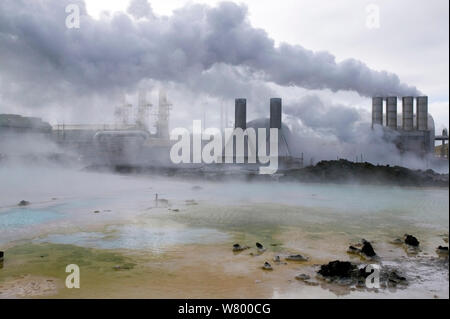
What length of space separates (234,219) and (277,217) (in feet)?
6.60

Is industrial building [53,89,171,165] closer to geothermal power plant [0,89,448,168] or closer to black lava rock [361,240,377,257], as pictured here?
geothermal power plant [0,89,448,168]

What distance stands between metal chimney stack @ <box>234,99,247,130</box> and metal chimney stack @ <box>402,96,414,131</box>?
2050 cm

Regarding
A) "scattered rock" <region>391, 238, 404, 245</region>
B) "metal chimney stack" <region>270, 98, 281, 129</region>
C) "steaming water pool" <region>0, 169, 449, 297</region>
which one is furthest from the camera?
"metal chimney stack" <region>270, 98, 281, 129</region>

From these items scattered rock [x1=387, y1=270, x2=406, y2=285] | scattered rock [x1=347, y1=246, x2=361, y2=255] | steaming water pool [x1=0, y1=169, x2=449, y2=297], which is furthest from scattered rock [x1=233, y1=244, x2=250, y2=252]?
scattered rock [x1=387, y1=270, x2=406, y2=285]

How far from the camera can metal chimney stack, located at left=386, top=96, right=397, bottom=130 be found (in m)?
47.4

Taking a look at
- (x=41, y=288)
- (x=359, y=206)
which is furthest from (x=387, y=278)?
(x=359, y=206)

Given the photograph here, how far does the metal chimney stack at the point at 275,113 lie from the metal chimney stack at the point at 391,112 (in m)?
15.9

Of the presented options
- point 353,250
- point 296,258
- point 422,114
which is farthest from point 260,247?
point 422,114

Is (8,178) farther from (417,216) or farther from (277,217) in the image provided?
(417,216)

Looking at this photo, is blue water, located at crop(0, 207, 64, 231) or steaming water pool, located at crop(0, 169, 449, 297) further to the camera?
blue water, located at crop(0, 207, 64, 231)

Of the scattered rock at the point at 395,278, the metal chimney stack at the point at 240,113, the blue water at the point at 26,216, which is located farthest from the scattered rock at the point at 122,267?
the metal chimney stack at the point at 240,113

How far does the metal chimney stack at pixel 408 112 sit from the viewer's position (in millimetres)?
47281

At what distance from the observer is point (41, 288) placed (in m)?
7.87

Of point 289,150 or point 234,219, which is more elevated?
point 289,150
